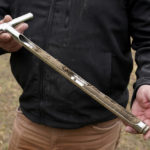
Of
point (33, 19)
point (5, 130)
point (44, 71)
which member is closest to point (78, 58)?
point (44, 71)

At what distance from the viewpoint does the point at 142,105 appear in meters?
1.26

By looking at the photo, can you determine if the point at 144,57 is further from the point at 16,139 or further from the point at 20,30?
the point at 16,139

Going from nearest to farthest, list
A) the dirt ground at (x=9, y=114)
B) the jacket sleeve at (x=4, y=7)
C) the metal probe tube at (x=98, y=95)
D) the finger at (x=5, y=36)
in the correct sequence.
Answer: the metal probe tube at (x=98, y=95) < the finger at (x=5, y=36) < the jacket sleeve at (x=4, y=7) < the dirt ground at (x=9, y=114)

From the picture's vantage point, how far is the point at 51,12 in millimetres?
1437

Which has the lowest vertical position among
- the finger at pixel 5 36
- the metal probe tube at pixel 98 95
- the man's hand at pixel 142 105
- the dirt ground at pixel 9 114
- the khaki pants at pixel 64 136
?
the dirt ground at pixel 9 114

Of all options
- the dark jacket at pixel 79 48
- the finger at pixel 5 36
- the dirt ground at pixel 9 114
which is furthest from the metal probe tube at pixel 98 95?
the dirt ground at pixel 9 114

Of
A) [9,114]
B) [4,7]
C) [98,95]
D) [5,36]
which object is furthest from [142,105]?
[9,114]

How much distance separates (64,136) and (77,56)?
433 mm

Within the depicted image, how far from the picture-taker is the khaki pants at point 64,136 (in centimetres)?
162

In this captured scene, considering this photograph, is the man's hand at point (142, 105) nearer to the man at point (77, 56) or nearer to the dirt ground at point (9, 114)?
the man at point (77, 56)

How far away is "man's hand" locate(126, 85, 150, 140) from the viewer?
4.04ft

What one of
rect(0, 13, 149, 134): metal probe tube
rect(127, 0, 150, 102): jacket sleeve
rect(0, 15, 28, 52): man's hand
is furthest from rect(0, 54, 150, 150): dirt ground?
rect(0, 13, 149, 134): metal probe tube

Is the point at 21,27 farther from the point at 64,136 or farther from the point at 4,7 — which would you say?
the point at 64,136

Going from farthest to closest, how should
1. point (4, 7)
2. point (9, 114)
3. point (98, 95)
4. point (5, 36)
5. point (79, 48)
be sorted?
1. point (9, 114)
2. point (4, 7)
3. point (79, 48)
4. point (5, 36)
5. point (98, 95)
